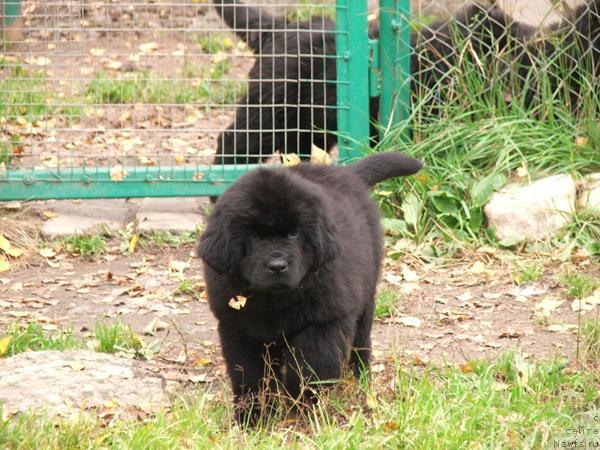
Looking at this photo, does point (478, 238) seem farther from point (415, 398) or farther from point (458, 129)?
point (415, 398)

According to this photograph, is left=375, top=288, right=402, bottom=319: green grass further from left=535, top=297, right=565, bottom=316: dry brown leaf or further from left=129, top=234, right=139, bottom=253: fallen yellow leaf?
left=129, top=234, right=139, bottom=253: fallen yellow leaf

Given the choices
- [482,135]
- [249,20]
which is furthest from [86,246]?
[482,135]

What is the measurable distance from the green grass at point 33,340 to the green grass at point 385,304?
1.53m

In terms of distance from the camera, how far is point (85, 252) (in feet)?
21.1

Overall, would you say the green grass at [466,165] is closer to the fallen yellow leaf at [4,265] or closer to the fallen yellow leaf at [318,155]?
the fallen yellow leaf at [318,155]

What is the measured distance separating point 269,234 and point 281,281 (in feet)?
0.64

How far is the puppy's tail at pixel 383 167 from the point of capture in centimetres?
495

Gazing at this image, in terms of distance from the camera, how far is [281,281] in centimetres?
386

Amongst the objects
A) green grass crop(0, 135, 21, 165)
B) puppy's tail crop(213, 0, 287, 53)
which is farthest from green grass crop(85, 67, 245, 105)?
puppy's tail crop(213, 0, 287, 53)

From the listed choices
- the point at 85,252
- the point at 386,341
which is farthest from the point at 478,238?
the point at 85,252

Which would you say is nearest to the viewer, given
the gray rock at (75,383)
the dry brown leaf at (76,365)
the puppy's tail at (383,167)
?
the gray rock at (75,383)

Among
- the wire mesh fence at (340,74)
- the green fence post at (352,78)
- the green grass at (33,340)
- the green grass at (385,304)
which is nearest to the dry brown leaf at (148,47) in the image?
the wire mesh fence at (340,74)

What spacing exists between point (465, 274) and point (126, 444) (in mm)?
3002

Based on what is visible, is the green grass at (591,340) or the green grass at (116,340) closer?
the green grass at (591,340)
